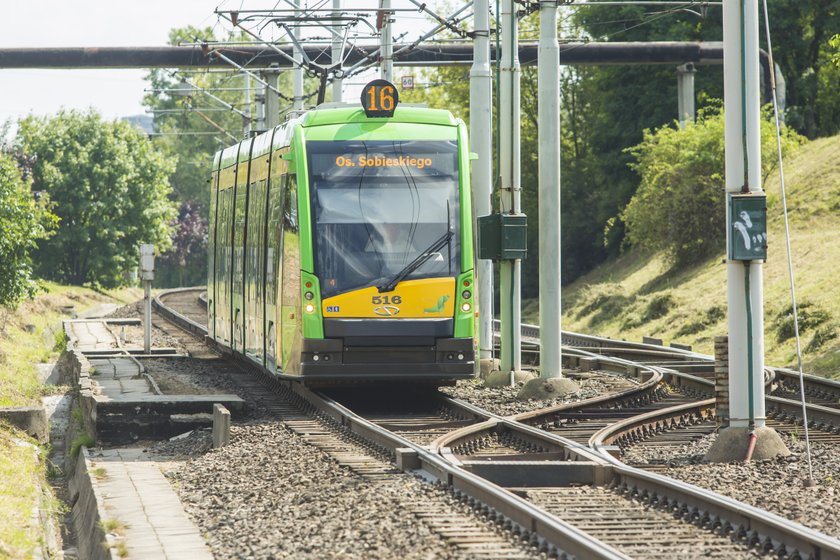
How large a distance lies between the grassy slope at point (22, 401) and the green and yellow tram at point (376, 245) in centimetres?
331

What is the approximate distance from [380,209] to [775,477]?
697 cm

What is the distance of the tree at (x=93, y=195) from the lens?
6762 cm

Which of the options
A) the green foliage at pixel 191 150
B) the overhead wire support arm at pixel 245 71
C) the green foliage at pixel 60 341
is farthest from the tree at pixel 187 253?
the green foliage at pixel 60 341

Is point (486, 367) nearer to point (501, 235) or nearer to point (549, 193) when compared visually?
point (501, 235)

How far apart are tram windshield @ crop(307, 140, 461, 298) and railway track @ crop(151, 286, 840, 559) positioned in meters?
1.62

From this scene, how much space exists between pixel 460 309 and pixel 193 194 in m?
103

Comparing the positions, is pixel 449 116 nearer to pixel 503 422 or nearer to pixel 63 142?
pixel 503 422

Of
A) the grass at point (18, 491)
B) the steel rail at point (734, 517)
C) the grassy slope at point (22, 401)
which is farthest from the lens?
the grassy slope at point (22, 401)

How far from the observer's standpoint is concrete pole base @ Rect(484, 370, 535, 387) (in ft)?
65.3

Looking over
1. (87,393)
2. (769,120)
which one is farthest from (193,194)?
(87,393)

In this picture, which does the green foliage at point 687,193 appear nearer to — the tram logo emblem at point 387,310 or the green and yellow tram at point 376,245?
the green and yellow tram at point 376,245

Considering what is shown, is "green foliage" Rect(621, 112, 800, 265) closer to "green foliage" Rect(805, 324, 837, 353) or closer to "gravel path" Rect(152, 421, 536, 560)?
"green foliage" Rect(805, 324, 837, 353)

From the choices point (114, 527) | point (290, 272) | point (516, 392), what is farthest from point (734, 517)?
point (516, 392)

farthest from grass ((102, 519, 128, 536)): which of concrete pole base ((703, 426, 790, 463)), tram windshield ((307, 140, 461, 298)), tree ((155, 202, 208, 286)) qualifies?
tree ((155, 202, 208, 286))
